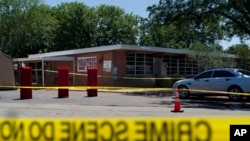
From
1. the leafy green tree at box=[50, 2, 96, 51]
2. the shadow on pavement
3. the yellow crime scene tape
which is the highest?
the leafy green tree at box=[50, 2, 96, 51]

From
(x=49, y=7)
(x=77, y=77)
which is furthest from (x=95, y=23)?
(x=77, y=77)

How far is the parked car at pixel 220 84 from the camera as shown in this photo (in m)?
20.7

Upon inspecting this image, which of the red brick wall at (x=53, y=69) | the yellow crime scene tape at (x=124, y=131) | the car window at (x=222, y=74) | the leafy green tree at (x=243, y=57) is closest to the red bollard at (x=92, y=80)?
the car window at (x=222, y=74)

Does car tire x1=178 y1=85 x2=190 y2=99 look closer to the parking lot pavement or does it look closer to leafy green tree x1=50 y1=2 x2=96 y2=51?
the parking lot pavement

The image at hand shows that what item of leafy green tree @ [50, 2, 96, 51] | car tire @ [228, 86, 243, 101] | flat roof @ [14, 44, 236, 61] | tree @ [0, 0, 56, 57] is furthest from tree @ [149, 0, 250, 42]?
leafy green tree @ [50, 2, 96, 51]

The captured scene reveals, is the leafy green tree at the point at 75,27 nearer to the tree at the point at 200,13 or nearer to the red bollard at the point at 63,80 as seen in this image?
the tree at the point at 200,13

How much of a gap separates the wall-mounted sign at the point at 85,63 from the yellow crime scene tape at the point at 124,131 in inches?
1205

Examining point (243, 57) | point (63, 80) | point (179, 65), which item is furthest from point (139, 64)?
point (63, 80)

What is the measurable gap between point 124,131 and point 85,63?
1272 inches

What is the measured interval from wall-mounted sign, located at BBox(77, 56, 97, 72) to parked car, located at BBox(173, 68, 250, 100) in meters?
13.9

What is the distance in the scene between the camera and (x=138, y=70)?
36.2 metres

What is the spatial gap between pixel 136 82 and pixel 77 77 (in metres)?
5.55

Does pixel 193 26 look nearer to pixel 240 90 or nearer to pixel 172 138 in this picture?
pixel 240 90

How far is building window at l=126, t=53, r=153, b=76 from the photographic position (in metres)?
35.4
